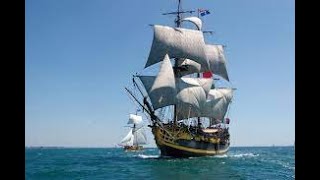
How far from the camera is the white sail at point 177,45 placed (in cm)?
5856

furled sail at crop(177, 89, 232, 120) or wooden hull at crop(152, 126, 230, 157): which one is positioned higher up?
furled sail at crop(177, 89, 232, 120)

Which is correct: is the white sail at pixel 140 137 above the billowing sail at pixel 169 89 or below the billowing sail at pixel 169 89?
below

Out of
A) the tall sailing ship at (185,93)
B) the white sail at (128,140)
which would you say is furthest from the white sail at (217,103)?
the white sail at (128,140)

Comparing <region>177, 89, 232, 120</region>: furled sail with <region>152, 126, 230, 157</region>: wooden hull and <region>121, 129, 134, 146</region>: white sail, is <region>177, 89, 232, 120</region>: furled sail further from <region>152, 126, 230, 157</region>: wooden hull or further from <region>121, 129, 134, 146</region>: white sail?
<region>121, 129, 134, 146</region>: white sail

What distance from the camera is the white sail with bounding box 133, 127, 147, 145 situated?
363 ft

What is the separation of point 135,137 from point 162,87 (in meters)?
59.8

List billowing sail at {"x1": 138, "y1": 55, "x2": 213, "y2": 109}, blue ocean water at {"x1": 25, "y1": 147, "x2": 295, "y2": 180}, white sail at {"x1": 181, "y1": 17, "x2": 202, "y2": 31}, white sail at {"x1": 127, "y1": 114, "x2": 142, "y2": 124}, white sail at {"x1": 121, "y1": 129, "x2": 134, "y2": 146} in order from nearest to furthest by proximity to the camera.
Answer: blue ocean water at {"x1": 25, "y1": 147, "x2": 295, "y2": 180} → billowing sail at {"x1": 138, "y1": 55, "x2": 213, "y2": 109} → white sail at {"x1": 181, "y1": 17, "x2": 202, "y2": 31} → white sail at {"x1": 127, "y1": 114, "x2": 142, "y2": 124} → white sail at {"x1": 121, "y1": 129, "x2": 134, "y2": 146}

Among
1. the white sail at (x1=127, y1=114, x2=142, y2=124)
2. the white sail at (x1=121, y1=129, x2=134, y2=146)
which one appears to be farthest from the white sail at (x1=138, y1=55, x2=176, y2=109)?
the white sail at (x1=121, y1=129, x2=134, y2=146)

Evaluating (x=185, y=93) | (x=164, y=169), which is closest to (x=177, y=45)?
(x=185, y=93)

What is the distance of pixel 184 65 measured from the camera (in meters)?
63.5

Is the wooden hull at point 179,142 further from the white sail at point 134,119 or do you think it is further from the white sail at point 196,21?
the white sail at point 134,119

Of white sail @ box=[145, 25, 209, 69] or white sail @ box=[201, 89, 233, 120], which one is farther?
white sail @ box=[201, 89, 233, 120]
